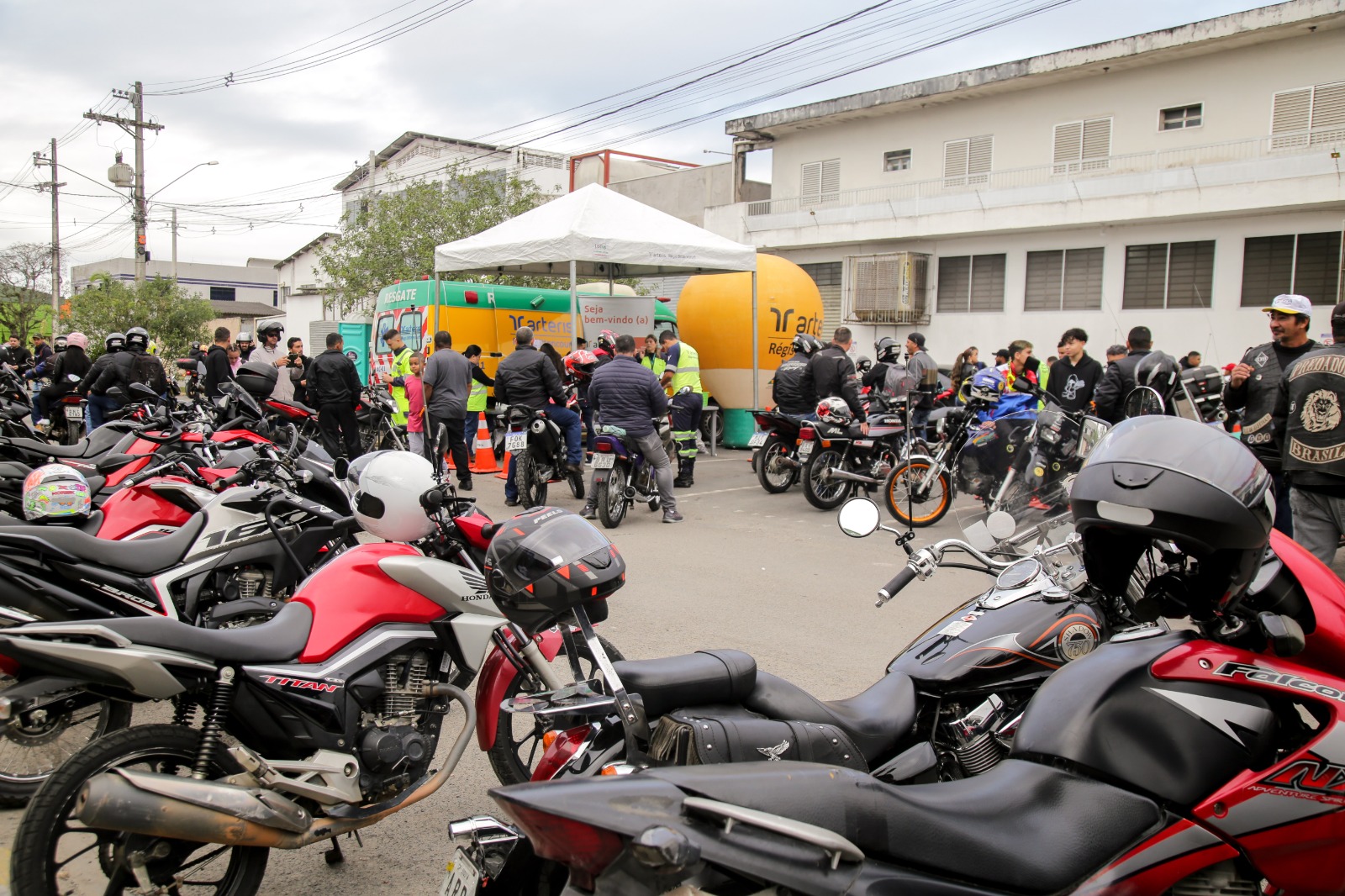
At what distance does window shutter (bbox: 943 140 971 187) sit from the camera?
24.3 metres

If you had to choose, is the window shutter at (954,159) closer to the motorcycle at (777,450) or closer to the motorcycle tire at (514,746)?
the motorcycle at (777,450)

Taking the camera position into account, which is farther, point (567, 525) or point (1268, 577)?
point (567, 525)

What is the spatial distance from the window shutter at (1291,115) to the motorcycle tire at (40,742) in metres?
22.3

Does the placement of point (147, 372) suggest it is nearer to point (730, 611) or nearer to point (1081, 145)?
point (730, 611)

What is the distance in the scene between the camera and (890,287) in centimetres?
2419

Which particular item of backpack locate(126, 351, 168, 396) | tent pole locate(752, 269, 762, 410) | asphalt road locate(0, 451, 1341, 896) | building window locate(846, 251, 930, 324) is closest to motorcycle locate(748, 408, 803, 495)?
asphalt road locate(0, 451, 1341, 896)

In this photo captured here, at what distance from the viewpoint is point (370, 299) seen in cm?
2505

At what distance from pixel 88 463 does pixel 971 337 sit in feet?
68.1

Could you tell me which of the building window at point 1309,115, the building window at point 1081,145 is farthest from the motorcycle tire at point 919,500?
the building window at point 1081,145

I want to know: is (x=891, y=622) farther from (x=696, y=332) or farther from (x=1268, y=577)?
(x=696, y=332)

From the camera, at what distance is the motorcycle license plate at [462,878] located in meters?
1.79

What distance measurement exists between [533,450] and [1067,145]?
18.3 metres

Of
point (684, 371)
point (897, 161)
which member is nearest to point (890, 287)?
point (897, 161)

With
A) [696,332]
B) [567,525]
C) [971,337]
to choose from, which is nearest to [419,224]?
[696,332]
